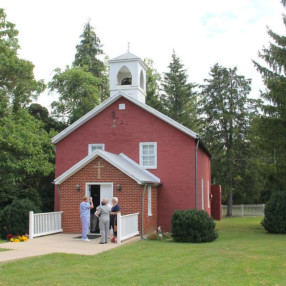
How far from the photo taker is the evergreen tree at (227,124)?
128 ft

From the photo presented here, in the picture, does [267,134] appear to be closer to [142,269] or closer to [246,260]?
[246,260]

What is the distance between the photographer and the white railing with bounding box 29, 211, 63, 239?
Result: 16014 mm

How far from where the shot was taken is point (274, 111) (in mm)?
20734

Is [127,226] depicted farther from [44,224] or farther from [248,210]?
[248,210]

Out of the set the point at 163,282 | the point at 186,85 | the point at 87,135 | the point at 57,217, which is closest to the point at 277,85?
the point at 87,135

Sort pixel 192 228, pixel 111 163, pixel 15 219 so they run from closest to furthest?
pixel 192 228
pixel 15 219
pixel 111 163

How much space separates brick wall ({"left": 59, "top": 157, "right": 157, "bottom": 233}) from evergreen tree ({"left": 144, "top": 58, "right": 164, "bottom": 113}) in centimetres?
2504

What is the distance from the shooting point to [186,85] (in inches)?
1711

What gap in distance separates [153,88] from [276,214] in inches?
1222

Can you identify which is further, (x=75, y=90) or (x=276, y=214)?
(x=75, y=90)

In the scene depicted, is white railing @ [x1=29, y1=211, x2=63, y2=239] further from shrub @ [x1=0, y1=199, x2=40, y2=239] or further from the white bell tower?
the white bell tower

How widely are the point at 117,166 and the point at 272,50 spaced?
34.7 ft

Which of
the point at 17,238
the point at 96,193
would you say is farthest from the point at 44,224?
the point at 96,193

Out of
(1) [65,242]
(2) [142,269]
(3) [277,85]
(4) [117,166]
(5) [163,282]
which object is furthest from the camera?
(3) [277,85]
